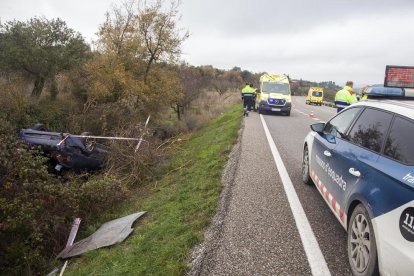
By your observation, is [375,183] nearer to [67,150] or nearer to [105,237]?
[105,237]

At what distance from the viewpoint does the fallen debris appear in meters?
6.28

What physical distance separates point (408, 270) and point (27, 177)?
22.7 feet

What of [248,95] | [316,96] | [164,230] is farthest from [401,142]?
[316,96]

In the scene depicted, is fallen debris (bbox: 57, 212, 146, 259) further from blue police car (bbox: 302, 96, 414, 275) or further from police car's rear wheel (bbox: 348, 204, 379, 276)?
police car's rear wheel (bbox: 348, 204, 379, 276)

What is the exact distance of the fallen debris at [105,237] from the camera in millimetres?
6281

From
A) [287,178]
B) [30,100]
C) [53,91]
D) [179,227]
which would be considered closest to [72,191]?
[179,227]

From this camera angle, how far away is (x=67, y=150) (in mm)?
10141

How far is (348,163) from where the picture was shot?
407 cm

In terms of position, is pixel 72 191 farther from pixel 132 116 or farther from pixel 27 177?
pixel 132 116

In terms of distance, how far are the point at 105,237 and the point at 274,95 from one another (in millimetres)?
16496

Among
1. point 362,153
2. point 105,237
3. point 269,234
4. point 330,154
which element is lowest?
point 105,237

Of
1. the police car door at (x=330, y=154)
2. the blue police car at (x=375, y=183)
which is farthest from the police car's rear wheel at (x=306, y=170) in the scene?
the blue police car at (x=375, y=183)

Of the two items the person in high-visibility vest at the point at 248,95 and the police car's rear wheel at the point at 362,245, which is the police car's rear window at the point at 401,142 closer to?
the police car's rear wheel at the point at 362,245

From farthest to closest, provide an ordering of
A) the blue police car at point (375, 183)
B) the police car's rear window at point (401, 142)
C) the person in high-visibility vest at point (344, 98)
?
the person in high-visibility vest at point (344, 98) → the police car's rear window at point (401, 142) → the blue police car at point (375, 183)
